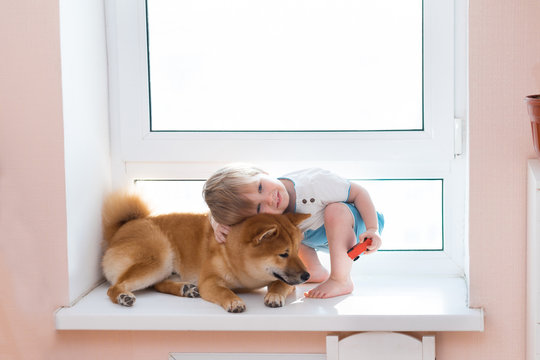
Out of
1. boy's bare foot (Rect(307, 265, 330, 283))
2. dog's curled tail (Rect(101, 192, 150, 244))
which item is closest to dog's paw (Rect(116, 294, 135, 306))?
dog's curled tail (Rect(101, 192, 150, 244))

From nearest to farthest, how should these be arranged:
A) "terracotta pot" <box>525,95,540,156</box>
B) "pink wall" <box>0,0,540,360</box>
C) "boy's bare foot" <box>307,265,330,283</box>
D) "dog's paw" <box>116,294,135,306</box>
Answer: "terracotta pot" <box>525,95,540,156</box>
"pink wall" <box>0,0,540,360</box>
"dog's paw" <box>116,294,135,306</box>
"boy's bare foot" <box>307,265,330,283</box>

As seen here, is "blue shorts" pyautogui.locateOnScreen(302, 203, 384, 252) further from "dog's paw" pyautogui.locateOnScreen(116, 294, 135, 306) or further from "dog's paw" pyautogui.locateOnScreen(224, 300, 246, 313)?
"dog's paw" pyautogui.locateOnScreen(116, 294, 135, 306)

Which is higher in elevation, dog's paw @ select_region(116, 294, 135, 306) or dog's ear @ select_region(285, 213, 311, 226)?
dog's ear @ select_region(285, 213, 311, 226)

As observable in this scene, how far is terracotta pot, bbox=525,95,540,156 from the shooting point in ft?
3.98

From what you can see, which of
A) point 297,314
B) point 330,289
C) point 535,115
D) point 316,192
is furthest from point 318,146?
point 535,115

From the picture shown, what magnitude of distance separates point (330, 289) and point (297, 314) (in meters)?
0.15

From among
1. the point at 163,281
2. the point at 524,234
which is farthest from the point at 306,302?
the point at 524,234

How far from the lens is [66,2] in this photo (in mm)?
1464

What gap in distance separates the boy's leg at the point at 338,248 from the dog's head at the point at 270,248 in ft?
0.27

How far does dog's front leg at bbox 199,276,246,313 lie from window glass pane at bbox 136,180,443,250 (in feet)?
0.87

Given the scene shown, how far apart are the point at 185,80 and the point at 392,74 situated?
57 centimetres

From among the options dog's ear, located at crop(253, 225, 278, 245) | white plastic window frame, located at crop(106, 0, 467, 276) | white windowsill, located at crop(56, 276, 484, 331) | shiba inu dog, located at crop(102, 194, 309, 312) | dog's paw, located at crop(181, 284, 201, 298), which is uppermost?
white plastic window frame, located at crop(106, 0, 467, 276)

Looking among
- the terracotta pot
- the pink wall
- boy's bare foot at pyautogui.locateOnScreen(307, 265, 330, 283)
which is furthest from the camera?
boy's bare foot at pyautogui.locateOnScreen(307, 265, 330, 283)

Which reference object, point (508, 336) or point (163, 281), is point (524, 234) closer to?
point (508, 336)
